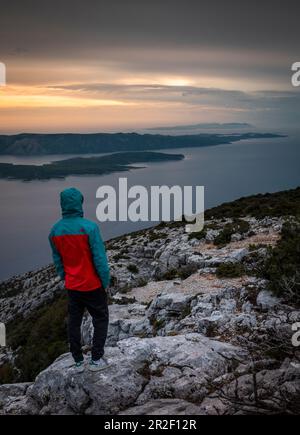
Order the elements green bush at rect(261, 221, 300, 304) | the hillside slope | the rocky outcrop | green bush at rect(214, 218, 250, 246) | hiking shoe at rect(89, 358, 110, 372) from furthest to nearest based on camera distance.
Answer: green bush at rect(214, 218, 250, 246)
green bush at rect(261, 221, 300, 304)
hiking shoe at rect(89, 358, 110, 372)
the hillside slope
the rocky outcrop

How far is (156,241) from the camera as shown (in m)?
23.4

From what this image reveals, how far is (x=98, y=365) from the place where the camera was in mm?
6016

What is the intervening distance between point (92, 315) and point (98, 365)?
30.5 inches

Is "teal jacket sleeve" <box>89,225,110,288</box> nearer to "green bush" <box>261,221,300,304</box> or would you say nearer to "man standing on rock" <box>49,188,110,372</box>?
"man standing on rock" <box>49,188,110,372</box>

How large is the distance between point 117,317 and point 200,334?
409cm

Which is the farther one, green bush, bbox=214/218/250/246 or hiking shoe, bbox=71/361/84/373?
green bush, bbox=214/218/250/246

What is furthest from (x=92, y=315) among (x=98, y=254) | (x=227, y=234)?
(x=227, y=234)

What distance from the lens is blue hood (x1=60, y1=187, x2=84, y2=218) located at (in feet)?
18.2

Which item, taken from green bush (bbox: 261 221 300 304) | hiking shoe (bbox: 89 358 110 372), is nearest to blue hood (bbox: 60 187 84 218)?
hiking shoe (bbox: 89 358 110 372)

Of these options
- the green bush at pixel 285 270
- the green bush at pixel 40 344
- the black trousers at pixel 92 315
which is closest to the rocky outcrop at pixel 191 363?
the green bush at pixel 285 270

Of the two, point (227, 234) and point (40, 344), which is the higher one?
point (227, 234)

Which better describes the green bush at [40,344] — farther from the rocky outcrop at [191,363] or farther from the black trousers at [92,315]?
the black trousers at [92,315]

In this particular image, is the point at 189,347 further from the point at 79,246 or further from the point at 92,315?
the point at 79,246
